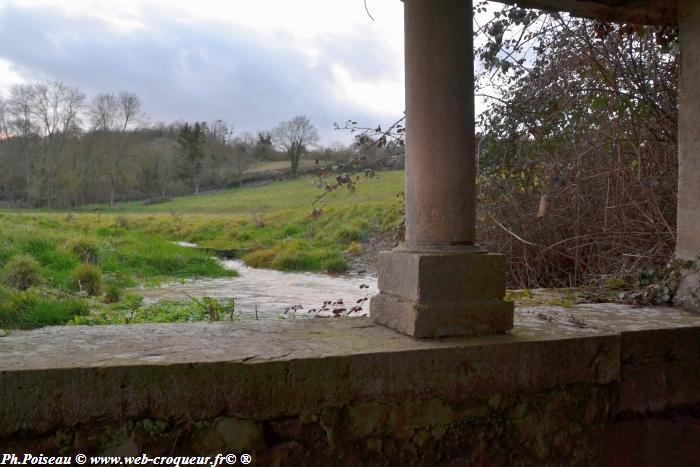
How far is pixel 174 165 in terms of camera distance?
115ft

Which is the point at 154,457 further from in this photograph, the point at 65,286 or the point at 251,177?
the point at 251,177

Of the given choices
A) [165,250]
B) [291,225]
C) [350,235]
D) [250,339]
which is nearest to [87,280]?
[165,250]

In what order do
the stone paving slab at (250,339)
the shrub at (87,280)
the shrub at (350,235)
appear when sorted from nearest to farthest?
the stone paving slab at (250,339) < the shrub at (87,280) < the shrub at (350,235)

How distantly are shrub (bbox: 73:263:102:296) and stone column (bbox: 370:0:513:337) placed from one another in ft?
20.5

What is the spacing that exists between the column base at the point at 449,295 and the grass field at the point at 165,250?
1.82 m

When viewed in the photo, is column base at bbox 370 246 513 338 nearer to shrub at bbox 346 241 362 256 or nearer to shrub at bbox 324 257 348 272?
shrub at bbox 324 257 348 272

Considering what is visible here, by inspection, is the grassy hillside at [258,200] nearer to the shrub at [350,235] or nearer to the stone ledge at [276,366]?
the shrub at [350,235]

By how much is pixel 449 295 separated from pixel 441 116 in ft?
2.36

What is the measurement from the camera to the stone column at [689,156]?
2.66 meters

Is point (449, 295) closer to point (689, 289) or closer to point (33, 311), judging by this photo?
point (689, 289)

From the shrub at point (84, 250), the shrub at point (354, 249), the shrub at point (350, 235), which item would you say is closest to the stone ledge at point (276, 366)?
the shrub at point (84, 250)

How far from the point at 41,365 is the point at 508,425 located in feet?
5.27

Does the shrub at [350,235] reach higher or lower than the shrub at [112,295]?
higher

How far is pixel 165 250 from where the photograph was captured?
11.7 m
